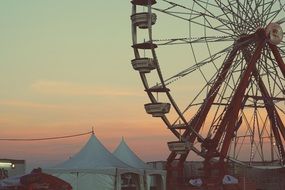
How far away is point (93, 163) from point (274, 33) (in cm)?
1351

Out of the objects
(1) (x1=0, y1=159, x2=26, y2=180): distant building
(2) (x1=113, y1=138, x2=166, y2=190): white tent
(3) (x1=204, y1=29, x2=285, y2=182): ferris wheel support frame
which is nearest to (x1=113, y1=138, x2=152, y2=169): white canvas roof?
(2) (x1=113, y1=138, x2=166, y2=190): white tent

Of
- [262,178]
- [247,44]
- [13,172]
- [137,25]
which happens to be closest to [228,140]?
[247,44]

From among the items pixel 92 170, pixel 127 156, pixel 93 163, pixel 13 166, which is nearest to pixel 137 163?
pixel 127 156

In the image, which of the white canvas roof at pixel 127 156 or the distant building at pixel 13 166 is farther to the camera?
the distant building at pixel 13 166

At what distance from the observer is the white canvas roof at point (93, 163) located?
33.0 meters

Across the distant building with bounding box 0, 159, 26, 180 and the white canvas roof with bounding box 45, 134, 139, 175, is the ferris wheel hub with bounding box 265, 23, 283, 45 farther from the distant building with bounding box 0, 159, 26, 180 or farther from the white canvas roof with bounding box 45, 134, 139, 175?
the distant building with bounding box 0, 159, 26, 180

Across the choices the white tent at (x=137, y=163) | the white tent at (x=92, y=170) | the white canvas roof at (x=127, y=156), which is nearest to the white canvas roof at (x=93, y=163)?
the white tent at (x=92, y=170)

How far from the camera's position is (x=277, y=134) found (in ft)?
130

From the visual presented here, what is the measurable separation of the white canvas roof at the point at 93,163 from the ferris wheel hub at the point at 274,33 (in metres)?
11.6

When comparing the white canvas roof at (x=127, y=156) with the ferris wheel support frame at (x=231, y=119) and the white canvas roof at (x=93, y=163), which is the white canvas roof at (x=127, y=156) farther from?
the ferris wheel support frame at (x=231, y=119)

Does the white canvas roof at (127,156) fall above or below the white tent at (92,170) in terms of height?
above

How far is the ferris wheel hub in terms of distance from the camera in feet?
114

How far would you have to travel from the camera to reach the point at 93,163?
33969 mm

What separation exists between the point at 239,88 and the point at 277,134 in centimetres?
743
